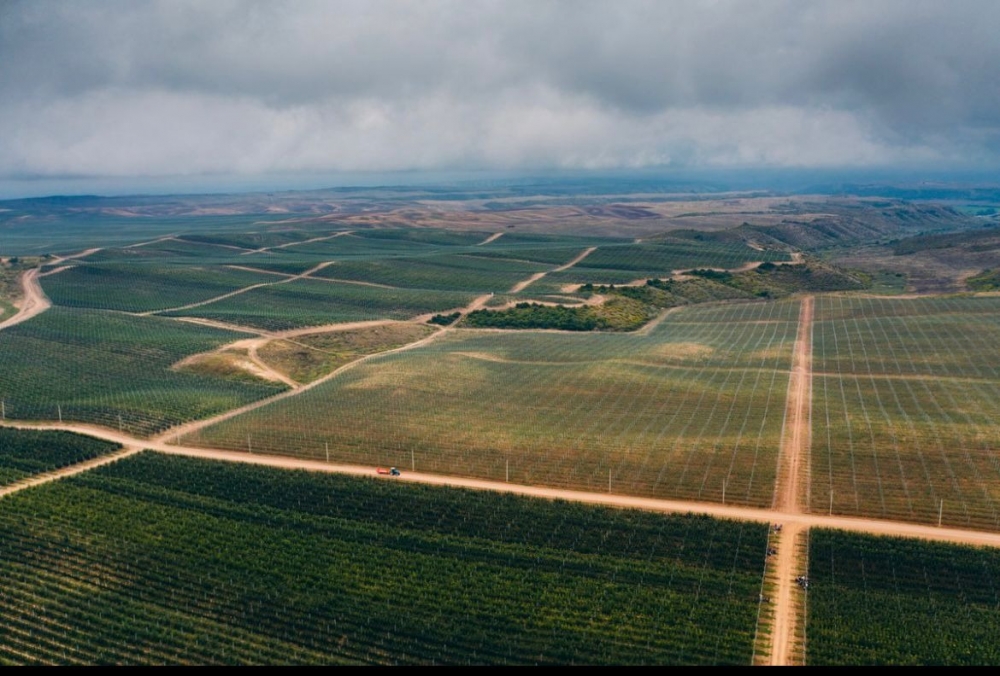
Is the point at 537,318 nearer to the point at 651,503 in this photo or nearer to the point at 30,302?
the point at 651,503

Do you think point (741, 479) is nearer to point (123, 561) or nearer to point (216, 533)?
point (216, 533)

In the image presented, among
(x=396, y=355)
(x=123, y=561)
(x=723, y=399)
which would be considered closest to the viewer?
(x=123, y=561)

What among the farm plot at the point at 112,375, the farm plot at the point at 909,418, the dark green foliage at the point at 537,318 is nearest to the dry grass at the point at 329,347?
the farm plot at the point at 112,375

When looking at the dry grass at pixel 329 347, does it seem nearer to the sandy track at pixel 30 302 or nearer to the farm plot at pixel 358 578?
the farm plot at pixel 358 578

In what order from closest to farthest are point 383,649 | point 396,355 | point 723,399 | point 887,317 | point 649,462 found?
point 383,649, point 649,462, point 723,399, point 396,355, point 887,317

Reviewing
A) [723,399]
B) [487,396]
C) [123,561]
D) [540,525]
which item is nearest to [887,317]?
[723,399]

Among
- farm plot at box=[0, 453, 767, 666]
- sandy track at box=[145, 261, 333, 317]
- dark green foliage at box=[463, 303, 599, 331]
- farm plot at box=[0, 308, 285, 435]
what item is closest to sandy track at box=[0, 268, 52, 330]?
farm plot at box=[0, 308, 285, 435]
